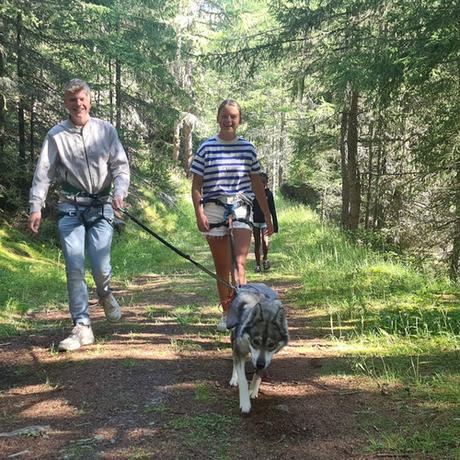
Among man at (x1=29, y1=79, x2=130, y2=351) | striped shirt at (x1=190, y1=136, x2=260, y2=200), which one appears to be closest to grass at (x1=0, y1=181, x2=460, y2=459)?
man at (x1=29, y1=79, x2=130, y2=351)

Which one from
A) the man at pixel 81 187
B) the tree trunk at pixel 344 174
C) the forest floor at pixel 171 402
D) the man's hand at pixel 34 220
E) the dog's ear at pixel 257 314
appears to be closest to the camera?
the forest floor at pixel 171 402

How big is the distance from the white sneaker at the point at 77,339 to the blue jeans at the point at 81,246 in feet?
0.22

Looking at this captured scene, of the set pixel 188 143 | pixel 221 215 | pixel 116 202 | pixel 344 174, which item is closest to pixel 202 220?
pixel 221 215

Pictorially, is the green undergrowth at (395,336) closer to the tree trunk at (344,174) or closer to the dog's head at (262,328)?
the dog's head at (262,328)

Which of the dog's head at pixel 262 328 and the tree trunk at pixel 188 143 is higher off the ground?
the tree trunk at pixel 188 143

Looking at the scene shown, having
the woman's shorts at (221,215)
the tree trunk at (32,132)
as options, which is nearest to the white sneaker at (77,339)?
the woman's shorts at (221,215)

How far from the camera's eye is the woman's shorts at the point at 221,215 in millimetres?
4832

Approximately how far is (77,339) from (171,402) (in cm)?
158

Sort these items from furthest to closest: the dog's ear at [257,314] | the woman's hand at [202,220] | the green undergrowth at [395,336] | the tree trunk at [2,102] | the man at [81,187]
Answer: the tree trunk at [2,102] < the woman's hand at [202,220] < the man at [81,187] < the dog's ear at [257,314] < the green undergrowth at [395,336]

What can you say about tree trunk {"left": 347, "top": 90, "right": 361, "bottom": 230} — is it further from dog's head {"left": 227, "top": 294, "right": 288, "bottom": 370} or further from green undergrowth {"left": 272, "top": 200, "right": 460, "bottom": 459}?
dog's head {"left": 227, "top": 294, "right": 288, "bottom": 370}

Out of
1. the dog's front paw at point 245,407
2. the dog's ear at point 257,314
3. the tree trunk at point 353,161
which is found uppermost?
the tree trunk at point 353,161

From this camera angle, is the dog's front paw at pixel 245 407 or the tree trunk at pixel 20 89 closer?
the dog's front paw at pixel 245 407

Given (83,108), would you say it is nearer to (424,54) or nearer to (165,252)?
(424,54)

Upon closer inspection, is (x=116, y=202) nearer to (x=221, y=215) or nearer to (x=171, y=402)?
(x=221, y=215)
